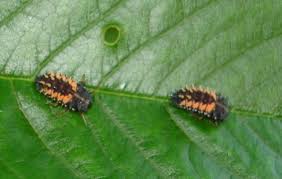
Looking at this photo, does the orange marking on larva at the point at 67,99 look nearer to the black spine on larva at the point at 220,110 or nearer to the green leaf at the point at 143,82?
the green leaf at the point at 143,82

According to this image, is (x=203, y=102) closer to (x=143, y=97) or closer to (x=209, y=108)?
(x=209, y=108)

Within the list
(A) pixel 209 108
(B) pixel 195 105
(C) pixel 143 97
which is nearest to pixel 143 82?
(C) pixel 143 97

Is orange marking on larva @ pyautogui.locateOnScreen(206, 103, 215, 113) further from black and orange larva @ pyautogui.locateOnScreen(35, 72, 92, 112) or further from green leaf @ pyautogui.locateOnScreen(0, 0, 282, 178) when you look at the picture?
black and orange larva @ pyautogui.locateOnScreen(35, 72, 92, 112)

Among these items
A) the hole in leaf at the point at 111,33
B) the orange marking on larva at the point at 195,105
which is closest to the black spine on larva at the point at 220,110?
the orange marking on larva at the point at 195,105

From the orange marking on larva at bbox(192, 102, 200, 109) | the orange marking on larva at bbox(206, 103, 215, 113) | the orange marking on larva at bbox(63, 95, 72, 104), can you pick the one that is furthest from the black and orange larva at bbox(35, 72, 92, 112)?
the orange marking on larva at bbox(206, 103, 215, 113)

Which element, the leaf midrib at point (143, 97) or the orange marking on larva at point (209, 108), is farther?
the orange marking on larva at point (209, 108)

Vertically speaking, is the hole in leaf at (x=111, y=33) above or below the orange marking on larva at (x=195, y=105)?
above

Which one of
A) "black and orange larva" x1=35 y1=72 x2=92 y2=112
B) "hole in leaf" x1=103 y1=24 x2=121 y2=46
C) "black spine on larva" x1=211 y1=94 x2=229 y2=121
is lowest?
"black spine on larva" x1=211 y1=94 x2=229 y2=121
